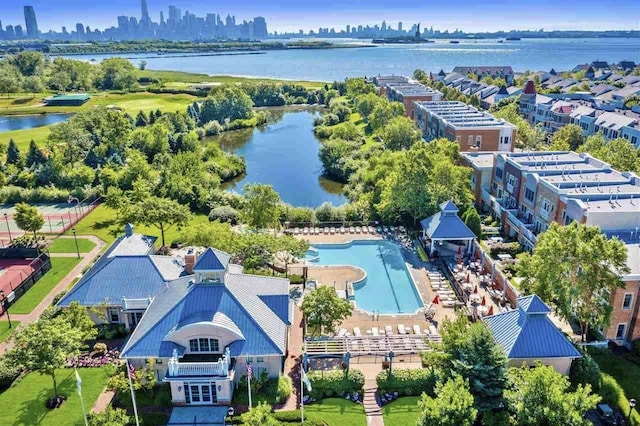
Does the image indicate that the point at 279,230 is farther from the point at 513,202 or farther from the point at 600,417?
the point at 600,417

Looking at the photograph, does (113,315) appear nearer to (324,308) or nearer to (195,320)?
(195,320)

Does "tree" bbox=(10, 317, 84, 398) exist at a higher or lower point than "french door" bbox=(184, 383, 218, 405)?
higher

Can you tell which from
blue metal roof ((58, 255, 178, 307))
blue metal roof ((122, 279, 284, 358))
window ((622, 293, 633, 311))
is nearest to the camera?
blue metal roof ((122, 279, 284, 358))

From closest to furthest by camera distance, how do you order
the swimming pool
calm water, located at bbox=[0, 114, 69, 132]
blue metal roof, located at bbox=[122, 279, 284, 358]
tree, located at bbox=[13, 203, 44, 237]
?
blue metal roof, located at bbox=[122, 279, 284, 358], the swimming pool, tree, located at bbox=[13, 203, 44, 237], calm water, located at bbox=[0, 114, 69, 132]

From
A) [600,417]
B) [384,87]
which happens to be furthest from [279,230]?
[384,87]

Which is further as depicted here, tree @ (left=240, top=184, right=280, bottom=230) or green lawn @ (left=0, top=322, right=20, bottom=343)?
tree @ (left=240, top=184, right=280, bottom=230)

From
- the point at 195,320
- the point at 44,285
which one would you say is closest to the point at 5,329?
the point at 44,285

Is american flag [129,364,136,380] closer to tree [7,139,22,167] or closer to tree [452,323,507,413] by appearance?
tree [452,323,507,413]

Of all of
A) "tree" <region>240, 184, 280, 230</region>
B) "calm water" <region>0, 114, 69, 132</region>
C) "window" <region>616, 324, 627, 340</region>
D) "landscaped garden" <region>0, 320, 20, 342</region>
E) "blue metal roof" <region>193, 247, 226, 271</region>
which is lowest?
"landscaped garden" <region>0, 320, 20, 342</region>

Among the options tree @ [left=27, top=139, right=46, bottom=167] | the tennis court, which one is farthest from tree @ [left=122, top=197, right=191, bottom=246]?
tree @ [left=27, top=139, right=46, bottom=167]
